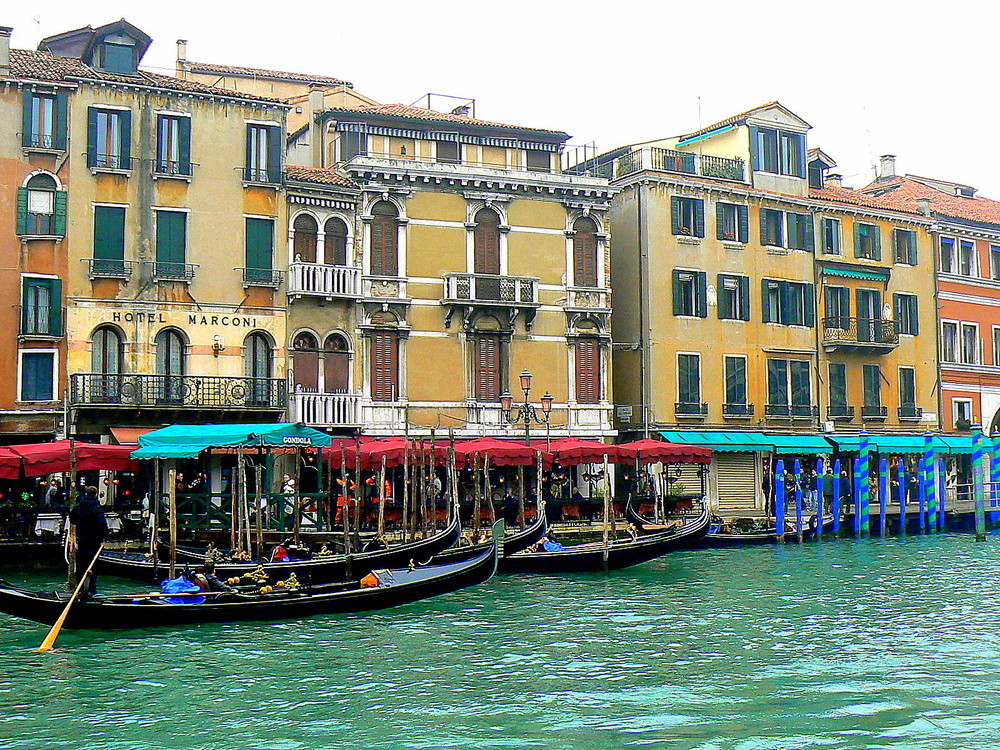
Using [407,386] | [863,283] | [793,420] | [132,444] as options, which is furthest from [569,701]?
[863,283]

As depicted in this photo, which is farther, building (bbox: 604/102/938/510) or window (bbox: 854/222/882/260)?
window (bbox: 854/222/882/260)

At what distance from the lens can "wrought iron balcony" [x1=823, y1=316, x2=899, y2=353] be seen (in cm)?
3828

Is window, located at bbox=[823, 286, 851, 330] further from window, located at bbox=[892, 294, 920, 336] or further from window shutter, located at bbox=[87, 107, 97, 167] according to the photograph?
window shutter, located at bbox=[87, 107, 97, 167]

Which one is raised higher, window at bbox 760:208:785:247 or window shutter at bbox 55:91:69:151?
window shutter at bbox 55:91:69:151

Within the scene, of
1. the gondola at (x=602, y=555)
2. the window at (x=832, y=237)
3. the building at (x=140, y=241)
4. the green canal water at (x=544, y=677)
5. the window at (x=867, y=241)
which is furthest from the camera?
the window at (x=867, y=241)

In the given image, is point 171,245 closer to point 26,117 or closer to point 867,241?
point 26,117

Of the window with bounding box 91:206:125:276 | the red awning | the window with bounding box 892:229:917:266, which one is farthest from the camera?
the window with bounding box 892:229:917:266

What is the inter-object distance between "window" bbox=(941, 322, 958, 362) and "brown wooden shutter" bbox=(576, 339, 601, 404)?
526 inches

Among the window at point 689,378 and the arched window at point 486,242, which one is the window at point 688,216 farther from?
the arched window at point 486,242

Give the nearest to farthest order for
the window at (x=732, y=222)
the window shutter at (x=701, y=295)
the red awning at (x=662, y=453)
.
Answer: the red awning at (x=662, y=453)
the window shutter at (x=701, y=295)
the window at (x=732, y=222)

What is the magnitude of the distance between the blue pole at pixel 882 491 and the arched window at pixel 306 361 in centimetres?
1570

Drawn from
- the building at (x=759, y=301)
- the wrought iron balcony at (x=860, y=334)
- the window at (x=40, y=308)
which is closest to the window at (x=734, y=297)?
the building at (x=759, y=301)

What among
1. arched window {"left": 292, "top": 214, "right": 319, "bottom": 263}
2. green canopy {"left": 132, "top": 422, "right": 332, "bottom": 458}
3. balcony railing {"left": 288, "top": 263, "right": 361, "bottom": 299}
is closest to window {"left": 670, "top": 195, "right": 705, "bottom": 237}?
balcony railing {"left": 288, "top": 263, "right": 361, "bottom": 299}

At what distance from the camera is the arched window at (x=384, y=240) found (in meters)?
31.5
